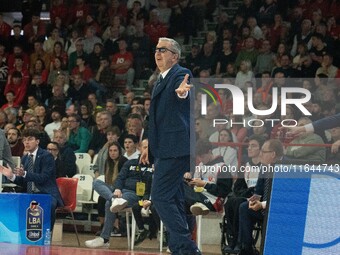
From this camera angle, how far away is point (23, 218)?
36.1ft

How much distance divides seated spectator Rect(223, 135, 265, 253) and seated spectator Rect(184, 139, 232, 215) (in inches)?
7.0

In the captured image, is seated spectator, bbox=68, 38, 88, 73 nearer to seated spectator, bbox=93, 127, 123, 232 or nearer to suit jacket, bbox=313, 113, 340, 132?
seated spectator, bbox=93, 127, 123, 232

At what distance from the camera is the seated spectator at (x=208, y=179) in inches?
438

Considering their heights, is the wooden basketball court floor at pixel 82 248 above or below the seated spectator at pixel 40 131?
below

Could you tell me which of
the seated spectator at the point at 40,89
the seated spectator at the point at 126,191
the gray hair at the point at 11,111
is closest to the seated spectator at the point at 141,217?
the seated spectator at the point at 126,191

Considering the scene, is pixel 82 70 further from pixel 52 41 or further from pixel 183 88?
pixel 183 88

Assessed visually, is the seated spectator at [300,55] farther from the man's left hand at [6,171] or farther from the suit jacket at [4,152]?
the man's left hand at [6,171]

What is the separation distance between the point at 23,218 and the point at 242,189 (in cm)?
269

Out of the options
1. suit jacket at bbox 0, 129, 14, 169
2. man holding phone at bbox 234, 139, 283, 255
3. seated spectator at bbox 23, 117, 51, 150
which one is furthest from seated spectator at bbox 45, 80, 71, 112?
man holding phone at bbox 234, 139, 283, 255

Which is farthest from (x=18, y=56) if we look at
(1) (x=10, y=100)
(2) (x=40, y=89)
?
(1) (x=10, y=100)

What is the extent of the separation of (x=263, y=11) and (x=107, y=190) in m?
6.09

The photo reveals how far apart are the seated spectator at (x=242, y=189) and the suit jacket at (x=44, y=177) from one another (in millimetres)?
2415

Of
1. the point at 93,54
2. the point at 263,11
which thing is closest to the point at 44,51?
the point at 93,54

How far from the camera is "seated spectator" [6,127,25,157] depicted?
1444cm
